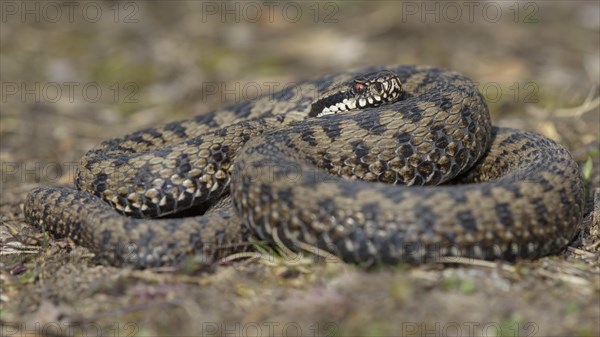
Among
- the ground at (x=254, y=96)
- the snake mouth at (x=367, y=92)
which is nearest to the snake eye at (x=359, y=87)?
the snake mouth at (x=367, y=92)

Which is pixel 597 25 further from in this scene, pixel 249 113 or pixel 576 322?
pixel 576 322

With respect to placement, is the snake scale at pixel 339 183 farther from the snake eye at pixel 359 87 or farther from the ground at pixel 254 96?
the ground at pixel 254 96

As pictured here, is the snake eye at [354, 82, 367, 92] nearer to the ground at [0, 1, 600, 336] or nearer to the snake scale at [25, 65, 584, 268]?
the snake scale at [25, 65, 584, 268]

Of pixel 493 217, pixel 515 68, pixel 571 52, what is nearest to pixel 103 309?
pixel 493 217

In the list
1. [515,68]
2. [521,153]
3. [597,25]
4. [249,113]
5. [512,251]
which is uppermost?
[597,25]

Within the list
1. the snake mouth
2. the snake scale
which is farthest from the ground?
the snake mouth

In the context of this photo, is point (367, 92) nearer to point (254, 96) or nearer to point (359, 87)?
point (359, 87)
